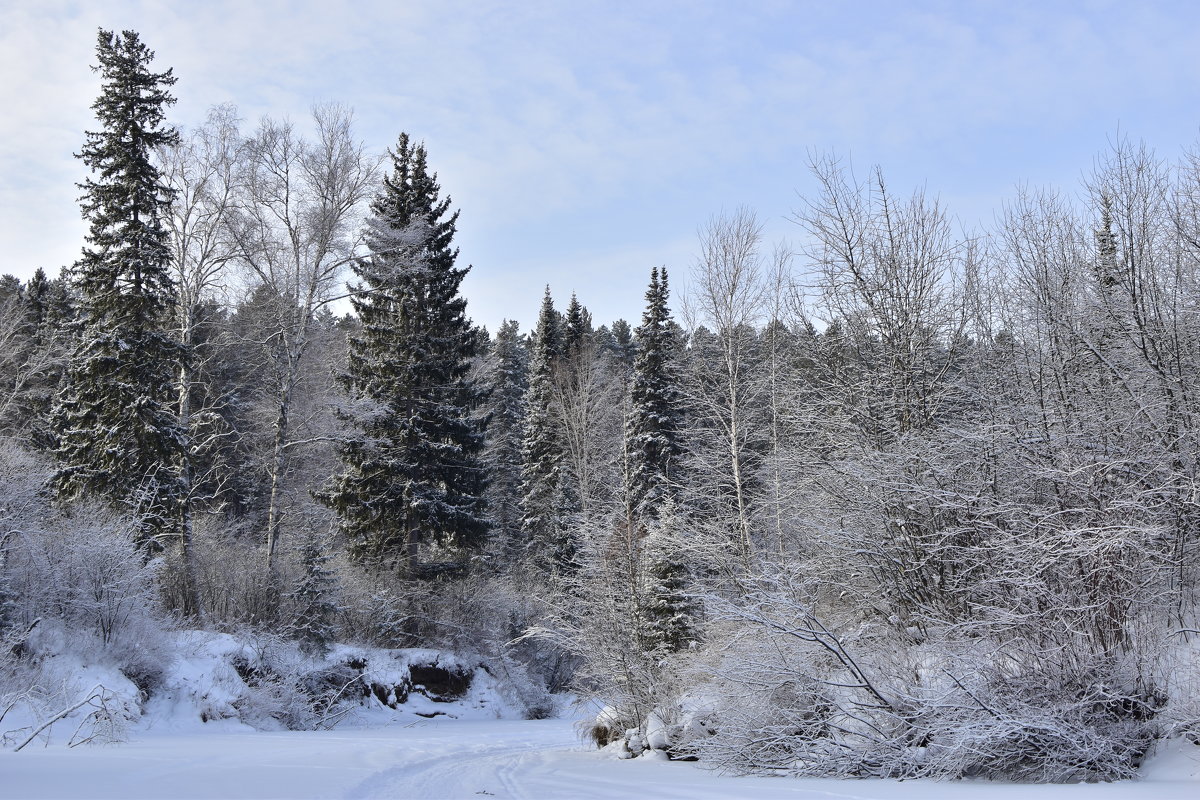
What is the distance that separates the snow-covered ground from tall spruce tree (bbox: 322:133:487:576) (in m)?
11.2

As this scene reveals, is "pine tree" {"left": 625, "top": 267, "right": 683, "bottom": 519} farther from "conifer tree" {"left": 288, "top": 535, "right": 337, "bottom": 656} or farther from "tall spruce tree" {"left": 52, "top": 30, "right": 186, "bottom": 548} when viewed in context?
"tall spruce tree" {"left": 52, "top": 30, "right": 186, "bottom": 548}

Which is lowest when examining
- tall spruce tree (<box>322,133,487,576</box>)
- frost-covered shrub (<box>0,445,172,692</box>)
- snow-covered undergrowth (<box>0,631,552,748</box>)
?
snow-covered undergrowth (<box>0,631,552,748</box>)

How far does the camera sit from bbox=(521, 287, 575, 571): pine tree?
34.7 meters

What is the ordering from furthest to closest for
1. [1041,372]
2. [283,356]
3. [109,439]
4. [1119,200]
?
1. [283,356]
2. [109,439]
3. [1119,200]
4. [1041,372]

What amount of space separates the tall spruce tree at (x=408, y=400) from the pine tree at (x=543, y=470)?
22.2 feet

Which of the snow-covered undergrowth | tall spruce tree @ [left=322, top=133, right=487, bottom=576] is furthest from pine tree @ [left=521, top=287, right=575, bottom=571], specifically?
the snow-covered undergrowth

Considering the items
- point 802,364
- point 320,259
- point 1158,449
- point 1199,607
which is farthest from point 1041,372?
point 320,259

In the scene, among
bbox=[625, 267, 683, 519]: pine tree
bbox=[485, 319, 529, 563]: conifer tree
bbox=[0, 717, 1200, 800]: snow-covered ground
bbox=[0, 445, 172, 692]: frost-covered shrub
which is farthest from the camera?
bbox=[485, 319, 529, 563]: conifer tree

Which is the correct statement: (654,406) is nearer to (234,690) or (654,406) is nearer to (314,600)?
(314,600)

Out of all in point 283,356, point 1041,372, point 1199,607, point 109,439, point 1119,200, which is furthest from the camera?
point 283,356

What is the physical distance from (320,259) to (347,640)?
11472mm

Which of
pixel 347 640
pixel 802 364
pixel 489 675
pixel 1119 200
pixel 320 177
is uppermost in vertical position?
pixel 320 177

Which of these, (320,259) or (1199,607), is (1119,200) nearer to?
(1199,607)

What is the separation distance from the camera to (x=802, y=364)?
20.2 meters
